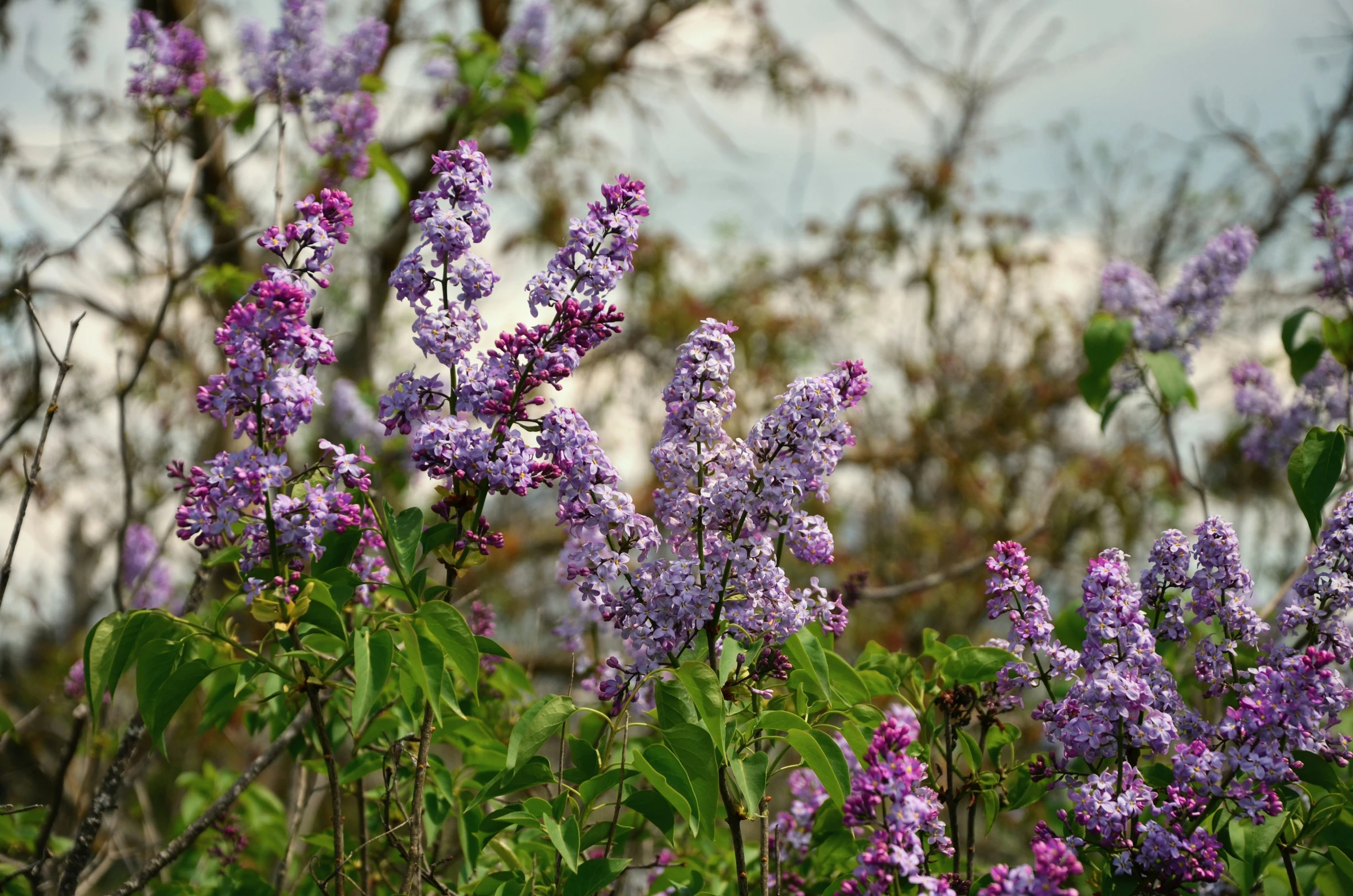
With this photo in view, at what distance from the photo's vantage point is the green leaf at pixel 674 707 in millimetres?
1647

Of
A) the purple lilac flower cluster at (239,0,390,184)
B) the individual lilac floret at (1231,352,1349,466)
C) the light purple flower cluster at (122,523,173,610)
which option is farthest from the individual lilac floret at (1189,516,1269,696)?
the light purple flower cluster at (122,523,173,610)

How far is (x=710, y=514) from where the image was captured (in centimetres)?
179

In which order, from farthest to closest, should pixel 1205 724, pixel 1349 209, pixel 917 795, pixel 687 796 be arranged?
pixel 1349 209, pixel 1205 724, pixel 917 795, pixel 687 796

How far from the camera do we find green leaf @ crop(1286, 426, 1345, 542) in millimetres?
2076

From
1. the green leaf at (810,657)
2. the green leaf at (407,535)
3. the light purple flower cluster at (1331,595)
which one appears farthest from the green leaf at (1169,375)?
the green leaf at (407,535)

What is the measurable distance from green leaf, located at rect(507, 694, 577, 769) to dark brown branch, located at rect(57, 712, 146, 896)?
2.48 feet

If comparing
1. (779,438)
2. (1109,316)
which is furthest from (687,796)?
(1109,316)

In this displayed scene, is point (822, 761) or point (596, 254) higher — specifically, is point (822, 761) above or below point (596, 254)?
below

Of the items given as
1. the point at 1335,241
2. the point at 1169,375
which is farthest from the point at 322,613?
the point at 1335,241

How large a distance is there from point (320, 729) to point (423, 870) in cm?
30

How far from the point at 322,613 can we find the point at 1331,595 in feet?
6.05

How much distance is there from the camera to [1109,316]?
11.9ft

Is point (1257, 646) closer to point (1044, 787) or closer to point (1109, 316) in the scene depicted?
point (1044, 787)

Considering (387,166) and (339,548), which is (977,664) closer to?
(339,548)
